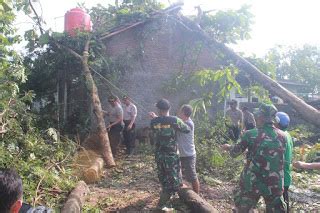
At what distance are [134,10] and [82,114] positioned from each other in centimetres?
458

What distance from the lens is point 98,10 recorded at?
46.5ft

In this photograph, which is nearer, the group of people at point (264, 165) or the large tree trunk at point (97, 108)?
the group of people at point (264, 165)

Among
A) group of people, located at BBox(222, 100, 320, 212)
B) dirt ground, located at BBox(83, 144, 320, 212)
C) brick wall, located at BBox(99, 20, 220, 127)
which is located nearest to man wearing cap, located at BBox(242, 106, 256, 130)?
dirt ground, located at BBox(83, 144, 320, 212)

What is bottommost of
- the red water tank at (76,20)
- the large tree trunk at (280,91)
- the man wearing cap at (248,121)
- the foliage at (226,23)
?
the man wearing cap at (248,121)

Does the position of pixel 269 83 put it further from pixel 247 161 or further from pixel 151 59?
pixel 151 59

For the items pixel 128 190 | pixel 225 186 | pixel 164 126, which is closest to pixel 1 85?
pixel 128 190

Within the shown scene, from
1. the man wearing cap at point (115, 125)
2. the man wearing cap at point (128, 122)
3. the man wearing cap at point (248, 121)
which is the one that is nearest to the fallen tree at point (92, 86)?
the man wearing cap at point (115, 125)

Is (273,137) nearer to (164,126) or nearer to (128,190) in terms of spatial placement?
(164,126)

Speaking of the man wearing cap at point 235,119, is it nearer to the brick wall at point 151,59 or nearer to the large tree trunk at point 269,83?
the brick wall at point 151,59

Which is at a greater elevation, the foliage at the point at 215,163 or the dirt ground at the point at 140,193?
the foliage at the point at 215,163

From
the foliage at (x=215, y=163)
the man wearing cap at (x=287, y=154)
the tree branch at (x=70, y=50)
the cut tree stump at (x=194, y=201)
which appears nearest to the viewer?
the man wearing cap at (x=287, y=154)

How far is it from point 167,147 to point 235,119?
219 inches

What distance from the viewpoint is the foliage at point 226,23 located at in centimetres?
924

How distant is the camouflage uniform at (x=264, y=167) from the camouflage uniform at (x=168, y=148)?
4.54 ft
